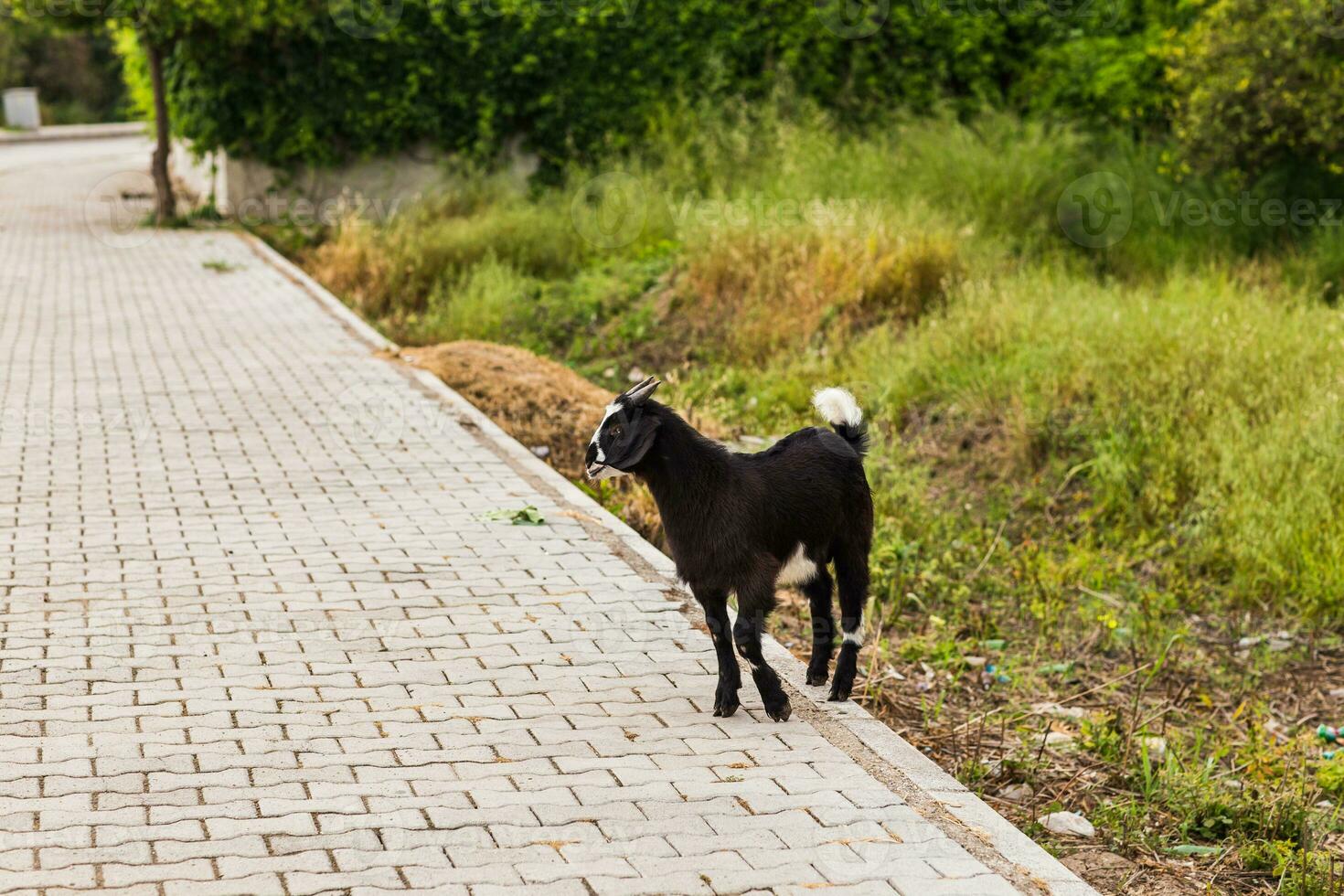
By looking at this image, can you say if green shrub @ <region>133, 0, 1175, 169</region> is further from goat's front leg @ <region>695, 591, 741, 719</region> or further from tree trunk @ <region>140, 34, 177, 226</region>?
goat's front leg @ <region>695, 591, 741, 719</region>

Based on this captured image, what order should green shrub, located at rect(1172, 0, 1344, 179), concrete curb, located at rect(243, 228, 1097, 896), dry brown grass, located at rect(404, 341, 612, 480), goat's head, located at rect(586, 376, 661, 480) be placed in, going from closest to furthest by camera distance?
concrete curb, located at rect(243, 228, 1097, 896) < goat's head, located at rect(586, 376, 661, 480) < dry brown grass, located at rect(404, 341, 612, 480) < green shrub, located at rect(1172, 0, 1344, 179)

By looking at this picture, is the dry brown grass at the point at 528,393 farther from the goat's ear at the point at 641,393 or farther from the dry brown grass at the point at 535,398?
the goat's ear at the point at 641,393

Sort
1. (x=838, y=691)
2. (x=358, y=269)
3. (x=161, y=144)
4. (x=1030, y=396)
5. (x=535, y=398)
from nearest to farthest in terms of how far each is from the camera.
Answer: (x=838, y=691), (x=1030, y=396), (x=535, y=398), (x=358, y=269), (x=161, y=144)

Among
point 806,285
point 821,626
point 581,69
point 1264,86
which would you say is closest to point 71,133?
point 581,69

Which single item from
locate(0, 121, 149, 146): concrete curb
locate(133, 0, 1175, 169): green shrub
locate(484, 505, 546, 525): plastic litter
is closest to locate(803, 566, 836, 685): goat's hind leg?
locate(484, 505, 546, 525): plastic litter

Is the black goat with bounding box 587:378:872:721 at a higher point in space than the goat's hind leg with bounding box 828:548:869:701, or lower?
higher

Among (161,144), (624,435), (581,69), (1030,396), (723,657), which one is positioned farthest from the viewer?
(581,69)

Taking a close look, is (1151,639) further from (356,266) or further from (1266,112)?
(356,266)

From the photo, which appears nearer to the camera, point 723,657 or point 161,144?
point 723,657

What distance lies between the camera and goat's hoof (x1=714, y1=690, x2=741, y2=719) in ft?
17.9

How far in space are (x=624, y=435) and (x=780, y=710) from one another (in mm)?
1195

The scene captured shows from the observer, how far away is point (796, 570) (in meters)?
5.46

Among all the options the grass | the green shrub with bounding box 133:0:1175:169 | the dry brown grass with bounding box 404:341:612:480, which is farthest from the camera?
the green shrub with bounding box 133:0:1175:169

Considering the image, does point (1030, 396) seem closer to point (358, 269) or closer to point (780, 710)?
point (780, 710)
